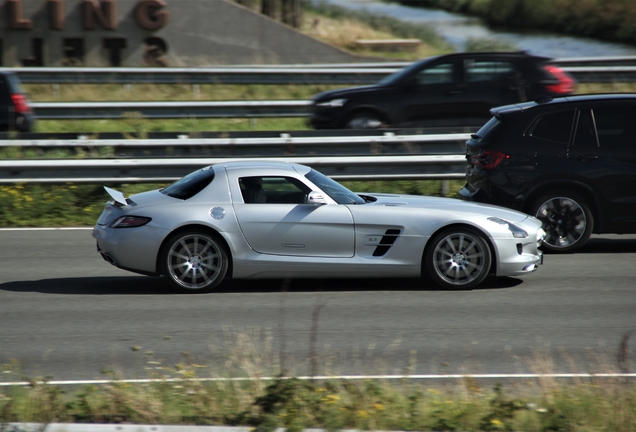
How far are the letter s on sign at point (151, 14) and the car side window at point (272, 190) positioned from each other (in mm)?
21235

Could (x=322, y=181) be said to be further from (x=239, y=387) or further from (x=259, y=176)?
(x=239, y=387)

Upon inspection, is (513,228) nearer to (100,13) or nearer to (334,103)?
(334,103)

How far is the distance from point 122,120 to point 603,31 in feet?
91.2

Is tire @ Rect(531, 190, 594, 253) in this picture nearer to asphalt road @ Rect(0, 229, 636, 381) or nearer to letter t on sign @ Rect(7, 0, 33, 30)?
asphalt road @ Rect(0, 229, 636, 381)

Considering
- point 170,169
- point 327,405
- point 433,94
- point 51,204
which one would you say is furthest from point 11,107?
point 327,405

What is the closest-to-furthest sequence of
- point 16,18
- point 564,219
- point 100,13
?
point 564,219 < point 16,18 < point 100,13

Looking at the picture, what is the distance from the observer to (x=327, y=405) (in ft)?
15.4

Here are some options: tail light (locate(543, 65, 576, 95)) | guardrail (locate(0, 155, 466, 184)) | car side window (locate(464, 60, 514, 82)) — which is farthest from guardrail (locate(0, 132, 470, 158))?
tail light (locate(543, 65, 576, 95))

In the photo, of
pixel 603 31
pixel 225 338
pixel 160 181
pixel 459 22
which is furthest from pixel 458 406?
pixel 459 22

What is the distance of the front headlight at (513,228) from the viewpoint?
8.47 metres

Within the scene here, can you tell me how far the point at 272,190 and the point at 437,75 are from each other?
28.3 feet

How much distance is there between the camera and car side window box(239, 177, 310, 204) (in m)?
8.46

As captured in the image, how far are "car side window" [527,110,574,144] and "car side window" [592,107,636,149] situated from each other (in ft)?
1.10

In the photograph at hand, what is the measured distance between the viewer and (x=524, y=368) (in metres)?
6.08
